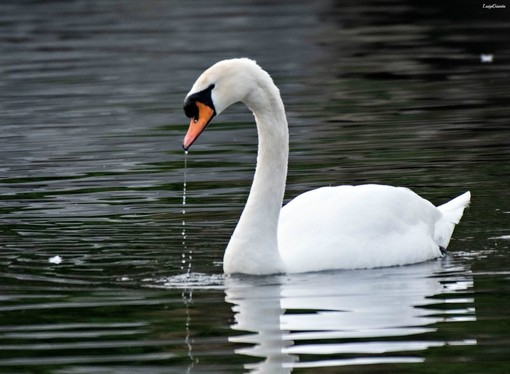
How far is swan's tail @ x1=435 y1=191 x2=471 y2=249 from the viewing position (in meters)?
11.6

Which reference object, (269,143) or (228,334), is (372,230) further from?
(228,334)

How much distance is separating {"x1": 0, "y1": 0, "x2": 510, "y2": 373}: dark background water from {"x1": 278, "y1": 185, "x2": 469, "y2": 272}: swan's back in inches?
5.6

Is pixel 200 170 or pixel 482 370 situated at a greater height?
pixel 200 170

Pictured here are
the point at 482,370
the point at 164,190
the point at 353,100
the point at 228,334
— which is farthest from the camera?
the point at 353,100

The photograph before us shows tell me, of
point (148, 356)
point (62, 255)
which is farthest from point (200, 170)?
point (148, 356)

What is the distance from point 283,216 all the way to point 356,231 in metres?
0.69

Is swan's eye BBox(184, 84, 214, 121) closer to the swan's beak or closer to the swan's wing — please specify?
the swan's beak

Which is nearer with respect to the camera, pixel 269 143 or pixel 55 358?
pixel 55 358

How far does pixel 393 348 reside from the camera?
27.2ft

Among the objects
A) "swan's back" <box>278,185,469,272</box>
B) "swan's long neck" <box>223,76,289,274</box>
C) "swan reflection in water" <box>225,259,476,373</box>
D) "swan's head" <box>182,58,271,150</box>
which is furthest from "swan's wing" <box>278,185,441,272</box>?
"swan's head" <box>182,58,271,150</box>

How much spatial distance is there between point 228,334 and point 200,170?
639 cm

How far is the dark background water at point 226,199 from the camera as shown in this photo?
8.53 metres

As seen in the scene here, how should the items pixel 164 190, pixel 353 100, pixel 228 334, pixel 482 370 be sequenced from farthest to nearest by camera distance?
pixel 353 100 < pixel 164 190 < pixel 228 334 < pixel 482 370

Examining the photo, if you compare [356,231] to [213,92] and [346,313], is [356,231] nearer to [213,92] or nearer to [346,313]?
[213,92]
